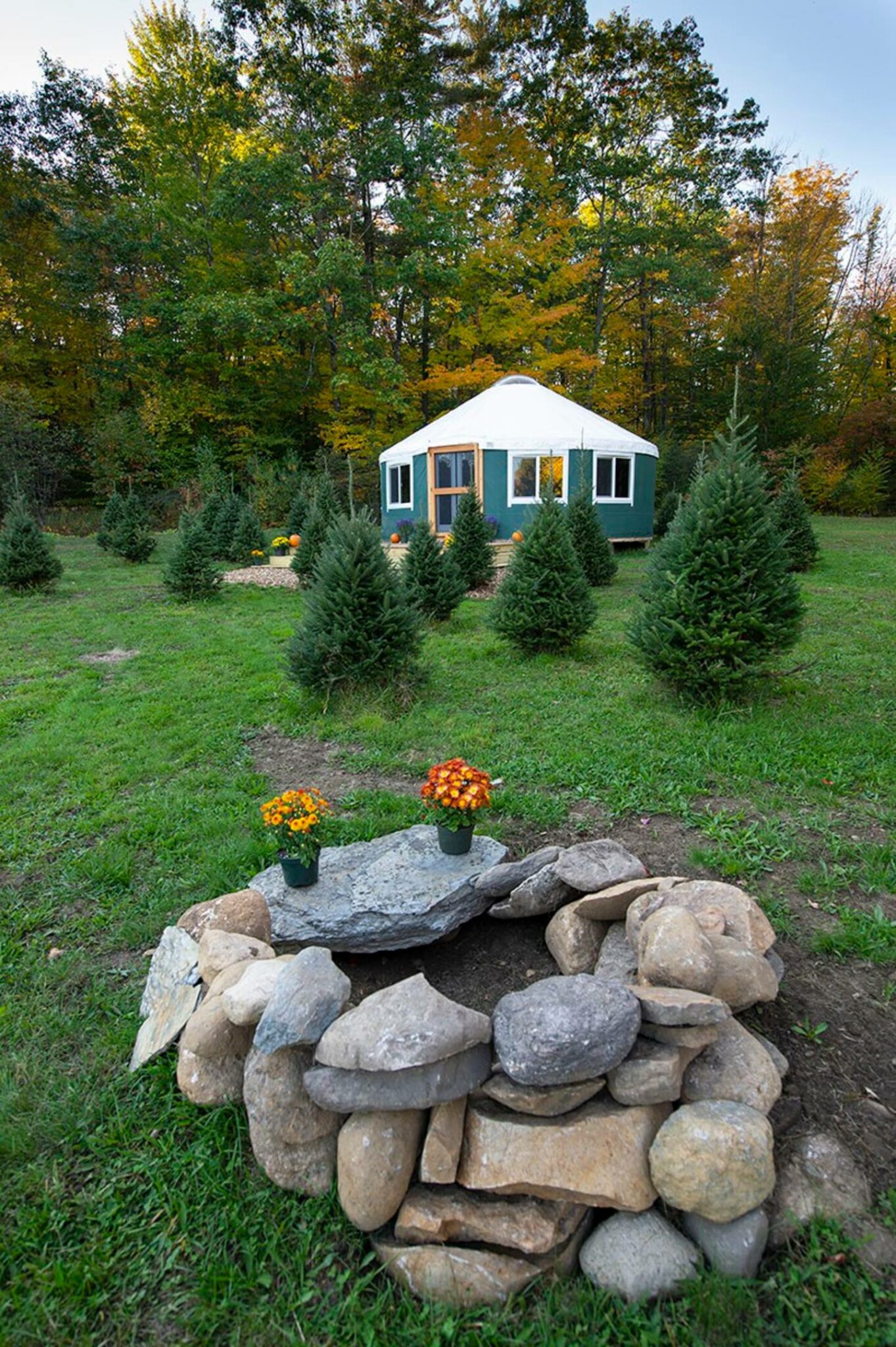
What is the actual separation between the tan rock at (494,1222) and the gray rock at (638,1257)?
66mm

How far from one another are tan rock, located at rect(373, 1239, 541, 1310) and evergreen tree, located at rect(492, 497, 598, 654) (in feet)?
16.0

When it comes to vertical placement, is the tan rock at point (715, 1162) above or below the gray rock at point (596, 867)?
below

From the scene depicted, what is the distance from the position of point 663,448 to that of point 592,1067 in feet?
64.8

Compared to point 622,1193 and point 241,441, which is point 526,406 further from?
point 622,1193

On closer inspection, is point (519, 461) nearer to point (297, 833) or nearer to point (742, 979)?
point (297, 833)

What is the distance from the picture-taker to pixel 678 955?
5.89 feet

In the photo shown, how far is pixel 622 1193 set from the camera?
1.45 metres

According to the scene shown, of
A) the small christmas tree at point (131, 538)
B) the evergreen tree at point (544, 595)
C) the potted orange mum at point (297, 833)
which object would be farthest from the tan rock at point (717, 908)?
Answer: the small christmas tree at point (131, 538)

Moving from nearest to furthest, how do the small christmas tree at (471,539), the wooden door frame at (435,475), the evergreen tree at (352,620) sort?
the evergreen tree at (352,620) < the small christmas tree at (471,539) < the wooden door frame at (435,475)

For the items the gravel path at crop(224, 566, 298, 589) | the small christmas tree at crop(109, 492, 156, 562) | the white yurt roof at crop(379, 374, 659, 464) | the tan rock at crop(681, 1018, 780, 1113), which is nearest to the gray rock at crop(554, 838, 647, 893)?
the tan rock at crop(681, 1018, 780, 1113)

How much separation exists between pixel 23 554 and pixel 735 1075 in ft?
34.8

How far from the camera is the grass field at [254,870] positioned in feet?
4.49

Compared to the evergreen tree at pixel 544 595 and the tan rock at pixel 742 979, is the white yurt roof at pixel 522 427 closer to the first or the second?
the evergreen tree at pixel 544 595

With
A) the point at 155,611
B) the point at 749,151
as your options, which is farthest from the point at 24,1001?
the point at 749,151
